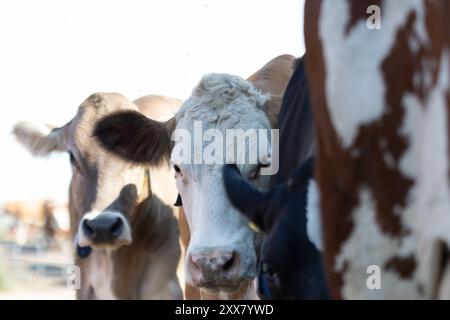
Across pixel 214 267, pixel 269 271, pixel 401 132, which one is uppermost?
pixel 401 132

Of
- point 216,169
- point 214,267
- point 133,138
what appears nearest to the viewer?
point 214,267

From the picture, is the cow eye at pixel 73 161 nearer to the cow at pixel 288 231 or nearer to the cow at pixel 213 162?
the cow at pixel 213 162

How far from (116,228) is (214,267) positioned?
167 centimetres

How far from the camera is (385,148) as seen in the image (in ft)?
4.64

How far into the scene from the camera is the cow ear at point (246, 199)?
2.30m

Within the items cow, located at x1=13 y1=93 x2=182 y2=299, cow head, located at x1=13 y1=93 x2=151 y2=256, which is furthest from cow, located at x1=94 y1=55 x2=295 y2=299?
cow, located at x1=13 y1=93 x2=182 y2=299

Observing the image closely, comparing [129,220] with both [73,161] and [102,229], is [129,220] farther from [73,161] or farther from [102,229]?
[73,161]

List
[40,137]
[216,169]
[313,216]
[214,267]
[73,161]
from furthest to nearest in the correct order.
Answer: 1. [40,137]
2. [73,161]
3. [216,169]
4. [214,267]
5. [313,216]

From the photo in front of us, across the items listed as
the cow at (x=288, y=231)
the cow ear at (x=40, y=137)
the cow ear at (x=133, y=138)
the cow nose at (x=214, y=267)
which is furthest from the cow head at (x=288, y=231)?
the cow ear at (x=40, y=137)

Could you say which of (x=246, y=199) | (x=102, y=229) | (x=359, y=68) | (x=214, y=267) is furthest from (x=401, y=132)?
(x=102, y=229)

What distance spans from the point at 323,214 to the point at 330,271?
101mm

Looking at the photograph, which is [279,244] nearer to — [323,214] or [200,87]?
[323,214]
